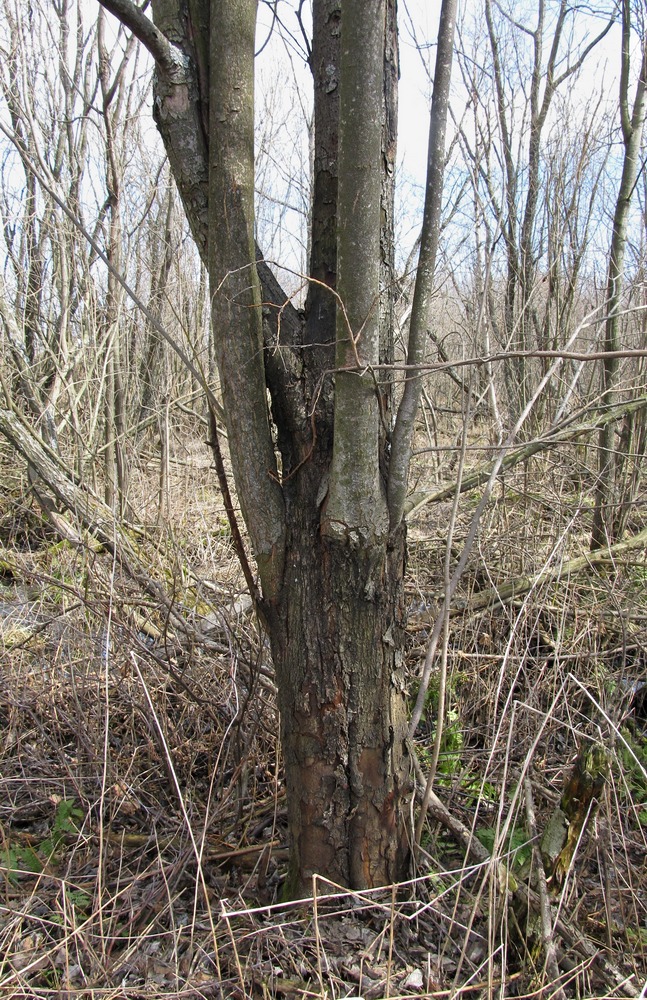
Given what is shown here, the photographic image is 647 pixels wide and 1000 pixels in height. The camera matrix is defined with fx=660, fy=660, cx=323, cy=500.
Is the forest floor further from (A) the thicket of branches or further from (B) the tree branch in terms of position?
(B) the tree branch

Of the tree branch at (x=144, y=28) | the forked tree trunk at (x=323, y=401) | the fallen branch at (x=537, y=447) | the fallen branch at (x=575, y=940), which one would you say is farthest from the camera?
the fallen branch at (x=537, y=447)

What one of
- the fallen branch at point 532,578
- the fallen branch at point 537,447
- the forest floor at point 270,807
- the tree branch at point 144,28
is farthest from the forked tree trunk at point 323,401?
the fallen branch at point 537,447

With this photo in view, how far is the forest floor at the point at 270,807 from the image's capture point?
1636 millimetres

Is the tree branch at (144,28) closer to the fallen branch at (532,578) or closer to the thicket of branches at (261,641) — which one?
the thicket of branches at (261,641)

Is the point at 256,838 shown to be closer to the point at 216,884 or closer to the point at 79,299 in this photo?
the point at 216,884

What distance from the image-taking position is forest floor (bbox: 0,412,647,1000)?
5.37ft

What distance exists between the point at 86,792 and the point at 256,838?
2.36ft

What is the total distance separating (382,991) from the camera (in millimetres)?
1597

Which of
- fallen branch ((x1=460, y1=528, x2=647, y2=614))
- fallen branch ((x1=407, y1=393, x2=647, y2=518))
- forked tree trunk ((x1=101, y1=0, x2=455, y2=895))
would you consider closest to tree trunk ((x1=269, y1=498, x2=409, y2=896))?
forked tree trunk ((x1=101, y1=0, x2=455, y2=895))

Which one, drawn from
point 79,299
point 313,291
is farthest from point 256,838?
point 79,299

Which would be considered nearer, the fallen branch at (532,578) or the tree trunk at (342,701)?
the tree trunk at (342,701)

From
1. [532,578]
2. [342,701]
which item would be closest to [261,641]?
[342,701]

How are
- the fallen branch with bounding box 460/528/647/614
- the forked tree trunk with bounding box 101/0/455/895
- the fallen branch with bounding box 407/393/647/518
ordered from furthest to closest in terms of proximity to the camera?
1. the fallen branch with bounding box 407/393/647/518
2. the fallen branch with bounding box 460/528/647/614
3. the forked tree trunk with bounding box 101/0/455/895

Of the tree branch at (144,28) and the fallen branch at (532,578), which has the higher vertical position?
the tree branch at (144,28)
